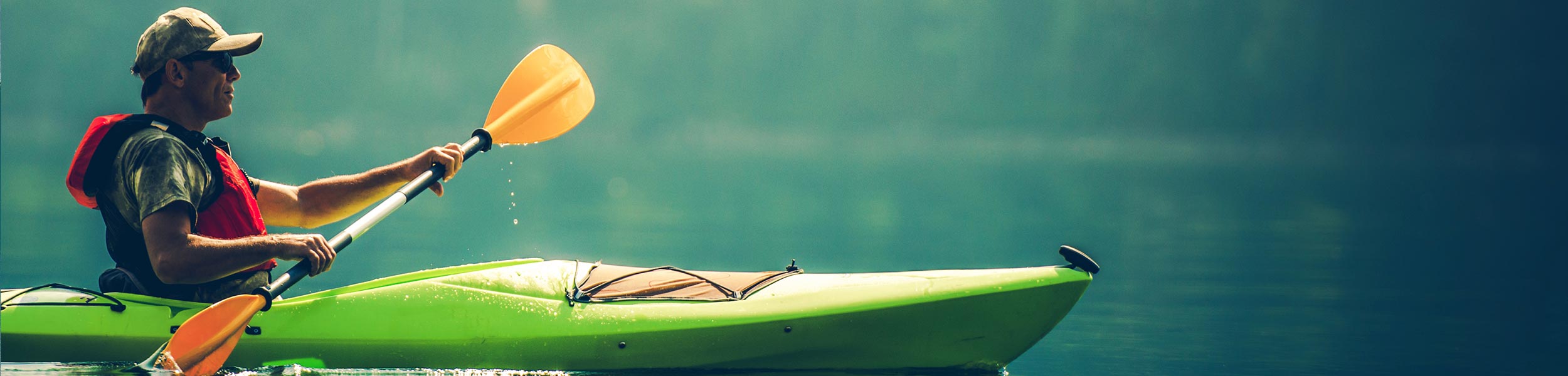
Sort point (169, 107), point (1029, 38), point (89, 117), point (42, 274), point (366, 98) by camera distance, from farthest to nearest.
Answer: point (1029, 38) < point (366, 98) < point (89, 117) < point (42, 274) < point (169, 107)

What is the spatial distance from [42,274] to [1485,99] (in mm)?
37939

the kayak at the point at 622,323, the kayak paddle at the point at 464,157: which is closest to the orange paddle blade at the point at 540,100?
the kayak paddle at the point at 464,157

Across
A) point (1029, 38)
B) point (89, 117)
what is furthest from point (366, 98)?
point (1029, 38)

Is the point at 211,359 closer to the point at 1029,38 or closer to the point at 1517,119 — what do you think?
the point at 1517,119

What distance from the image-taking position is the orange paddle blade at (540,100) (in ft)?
16.3

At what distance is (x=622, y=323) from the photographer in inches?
153

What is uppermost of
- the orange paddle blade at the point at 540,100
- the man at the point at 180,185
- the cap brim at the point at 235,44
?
the orange paddle blade at the point at 540,100

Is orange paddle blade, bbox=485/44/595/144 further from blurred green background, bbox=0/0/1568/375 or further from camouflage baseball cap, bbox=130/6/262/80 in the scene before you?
blurred green background, bbox=0/0/1568/375

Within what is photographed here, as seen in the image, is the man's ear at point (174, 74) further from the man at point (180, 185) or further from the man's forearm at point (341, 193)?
the man's forearm at point (341, 193)

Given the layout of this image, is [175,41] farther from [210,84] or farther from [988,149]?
[988,149]

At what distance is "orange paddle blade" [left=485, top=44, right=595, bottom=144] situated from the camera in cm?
496

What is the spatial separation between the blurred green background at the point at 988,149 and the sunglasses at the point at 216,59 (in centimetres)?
292

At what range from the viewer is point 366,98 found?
40.6m

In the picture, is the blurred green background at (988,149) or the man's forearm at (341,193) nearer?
the man's forearm at (341,193)
